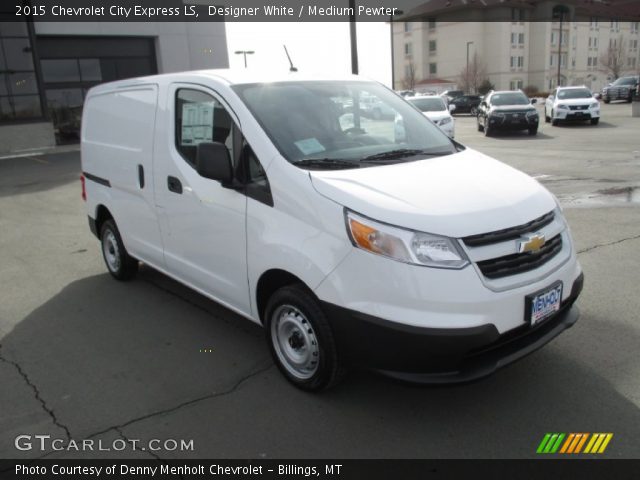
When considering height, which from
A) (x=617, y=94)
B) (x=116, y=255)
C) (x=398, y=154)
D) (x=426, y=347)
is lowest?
(x=116, y=255)

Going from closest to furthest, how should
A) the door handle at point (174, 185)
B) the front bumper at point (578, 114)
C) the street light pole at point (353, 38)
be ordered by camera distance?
1. the door handle at point (174, 185)
2. the street light pole at point (353, 38)
3. the front bumper at point (578, 114)

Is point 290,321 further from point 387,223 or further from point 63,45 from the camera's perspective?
point 63,45

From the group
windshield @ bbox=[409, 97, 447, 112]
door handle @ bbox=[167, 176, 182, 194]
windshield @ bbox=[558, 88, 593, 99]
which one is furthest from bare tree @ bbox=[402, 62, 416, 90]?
door handle @ bbox=[167, 176, 182, 194]

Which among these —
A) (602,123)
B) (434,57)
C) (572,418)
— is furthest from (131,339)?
(434,57)

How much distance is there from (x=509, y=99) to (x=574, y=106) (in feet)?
10.2

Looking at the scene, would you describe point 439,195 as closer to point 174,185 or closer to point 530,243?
point 530,243

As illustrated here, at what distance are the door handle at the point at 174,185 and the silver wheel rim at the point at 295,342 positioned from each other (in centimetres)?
136

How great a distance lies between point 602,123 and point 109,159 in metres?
23.6

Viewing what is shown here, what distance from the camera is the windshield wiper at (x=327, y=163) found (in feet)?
10.9

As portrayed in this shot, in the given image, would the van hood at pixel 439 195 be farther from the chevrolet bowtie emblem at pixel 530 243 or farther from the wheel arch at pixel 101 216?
the wheel arch at pixel 101 216

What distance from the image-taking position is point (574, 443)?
2.86 meters

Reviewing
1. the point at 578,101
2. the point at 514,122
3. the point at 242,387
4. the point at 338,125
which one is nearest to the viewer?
the point at 242,387

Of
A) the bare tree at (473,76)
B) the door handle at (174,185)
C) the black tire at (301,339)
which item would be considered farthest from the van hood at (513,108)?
the bare tree at (473,76)
